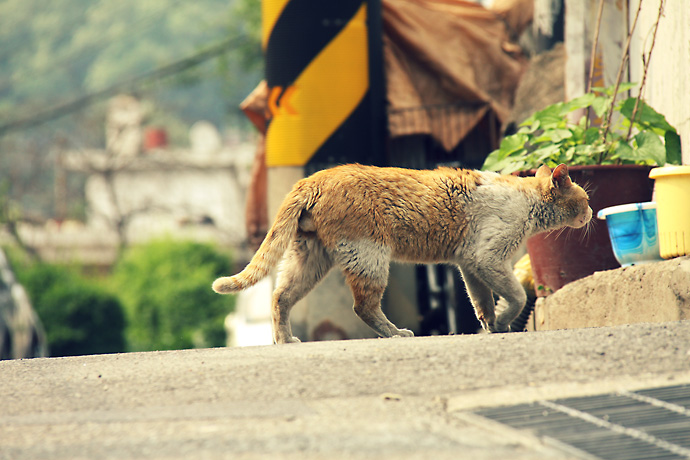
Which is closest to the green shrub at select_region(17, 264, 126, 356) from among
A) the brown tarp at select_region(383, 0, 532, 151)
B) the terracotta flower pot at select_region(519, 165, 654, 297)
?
the brown tarp at select_region(383, 0, 532, 151)

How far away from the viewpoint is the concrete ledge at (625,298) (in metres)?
4.27

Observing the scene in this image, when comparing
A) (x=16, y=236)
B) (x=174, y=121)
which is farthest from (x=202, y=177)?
(x=174, y=121)

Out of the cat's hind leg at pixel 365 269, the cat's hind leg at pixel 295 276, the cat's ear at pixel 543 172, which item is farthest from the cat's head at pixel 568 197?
the cat's hind leg at pixel 295 276

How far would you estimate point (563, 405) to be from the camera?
2.74m

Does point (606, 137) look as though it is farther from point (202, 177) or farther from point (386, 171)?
point (202, 177)

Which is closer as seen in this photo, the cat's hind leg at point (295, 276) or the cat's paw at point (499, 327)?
the cat's hind leg at point (295, 276)

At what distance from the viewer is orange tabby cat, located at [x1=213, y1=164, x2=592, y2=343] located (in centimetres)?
450

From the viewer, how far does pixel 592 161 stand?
547cm

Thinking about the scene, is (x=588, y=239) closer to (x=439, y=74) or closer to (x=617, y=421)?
(x=439, y=74)

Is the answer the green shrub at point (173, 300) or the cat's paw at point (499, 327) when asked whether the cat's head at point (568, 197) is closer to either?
the cat's paw at point (499, 327)

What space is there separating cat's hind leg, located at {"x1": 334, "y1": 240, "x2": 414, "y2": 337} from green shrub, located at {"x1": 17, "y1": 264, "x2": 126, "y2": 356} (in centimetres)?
961

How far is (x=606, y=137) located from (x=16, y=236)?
17.4 m

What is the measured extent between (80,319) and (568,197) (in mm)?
10509

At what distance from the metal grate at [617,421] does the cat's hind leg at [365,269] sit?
182 cm
